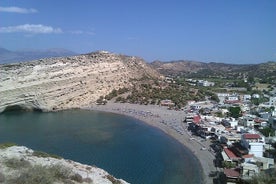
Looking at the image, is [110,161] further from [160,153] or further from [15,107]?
[15,107]

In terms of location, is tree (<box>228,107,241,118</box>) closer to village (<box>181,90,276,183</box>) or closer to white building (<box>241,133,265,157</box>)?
village (<box>181,90,276,183</box>)

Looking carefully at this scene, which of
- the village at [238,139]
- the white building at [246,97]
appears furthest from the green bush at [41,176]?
the white building at [246,97]

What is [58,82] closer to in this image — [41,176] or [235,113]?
[235,113]

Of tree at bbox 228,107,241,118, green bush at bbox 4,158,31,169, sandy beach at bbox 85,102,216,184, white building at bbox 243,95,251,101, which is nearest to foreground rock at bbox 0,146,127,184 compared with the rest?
green bush at bbox 4,158,31,169

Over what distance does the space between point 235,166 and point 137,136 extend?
18.2 meters

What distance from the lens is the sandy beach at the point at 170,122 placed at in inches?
1391

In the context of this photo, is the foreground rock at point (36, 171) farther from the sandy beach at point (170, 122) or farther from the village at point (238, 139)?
the sandy beach at point (170, 122)

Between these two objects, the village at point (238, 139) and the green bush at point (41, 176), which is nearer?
the green bush at point (41, 176)

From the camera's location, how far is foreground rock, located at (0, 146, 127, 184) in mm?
16438

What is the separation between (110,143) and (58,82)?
32.2 metres

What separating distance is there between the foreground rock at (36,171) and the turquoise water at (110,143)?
902cm

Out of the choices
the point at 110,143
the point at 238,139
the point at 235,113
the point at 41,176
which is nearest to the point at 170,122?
the point at 235,113

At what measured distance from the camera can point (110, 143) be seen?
139ft

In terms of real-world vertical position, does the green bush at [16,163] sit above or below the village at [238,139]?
above
